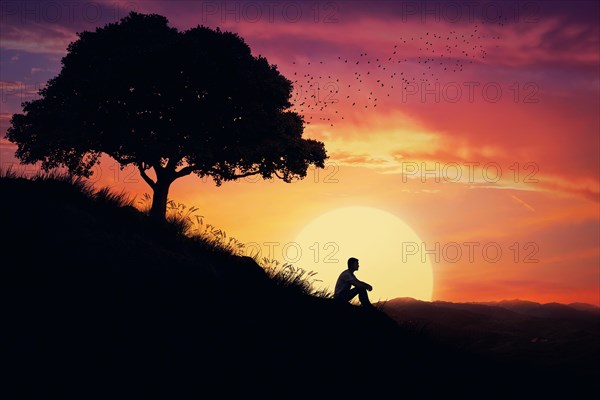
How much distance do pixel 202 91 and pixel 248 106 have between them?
2.96 meters

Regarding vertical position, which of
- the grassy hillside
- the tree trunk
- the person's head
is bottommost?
the grassy hillside

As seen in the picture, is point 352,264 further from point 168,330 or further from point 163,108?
point 163,108

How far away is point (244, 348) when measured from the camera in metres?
14.9

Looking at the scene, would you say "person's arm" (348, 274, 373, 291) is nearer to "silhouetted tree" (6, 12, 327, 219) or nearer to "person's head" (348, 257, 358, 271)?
"person's head" (348, 257, 358, 271)

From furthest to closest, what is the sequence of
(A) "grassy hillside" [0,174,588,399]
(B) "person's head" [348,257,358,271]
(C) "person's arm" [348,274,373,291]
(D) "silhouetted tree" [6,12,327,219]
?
(D) "silhouetted tree" [6,12,327,219] → (B) "person's head" [348,257,358,271] → (C) "person's arm" [348,274,373,291] → (A) "grassy hillside" [0,174,588,399]

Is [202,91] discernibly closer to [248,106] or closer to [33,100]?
[248,106]

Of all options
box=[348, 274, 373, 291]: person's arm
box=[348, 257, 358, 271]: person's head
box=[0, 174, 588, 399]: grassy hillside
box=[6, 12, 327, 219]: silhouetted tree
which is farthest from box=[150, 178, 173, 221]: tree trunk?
box=[348, 274, 373, 291]: person's arm

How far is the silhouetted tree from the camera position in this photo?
35281mm

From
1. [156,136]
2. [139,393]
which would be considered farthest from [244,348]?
[156,136]

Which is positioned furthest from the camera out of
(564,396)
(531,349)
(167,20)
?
(531,349)

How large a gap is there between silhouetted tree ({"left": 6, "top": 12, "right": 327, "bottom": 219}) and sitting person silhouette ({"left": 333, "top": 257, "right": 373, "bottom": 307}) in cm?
1623

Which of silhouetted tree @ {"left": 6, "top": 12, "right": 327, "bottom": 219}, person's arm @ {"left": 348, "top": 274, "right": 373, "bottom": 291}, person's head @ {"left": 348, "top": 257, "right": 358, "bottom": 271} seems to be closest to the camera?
person's arm @ {"left": 348, "top": 274, "right": 373, "bottom": 291}

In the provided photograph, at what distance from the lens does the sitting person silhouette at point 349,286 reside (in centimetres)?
2002

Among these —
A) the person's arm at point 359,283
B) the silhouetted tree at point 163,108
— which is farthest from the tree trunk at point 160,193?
the person's arm at point 359,283
